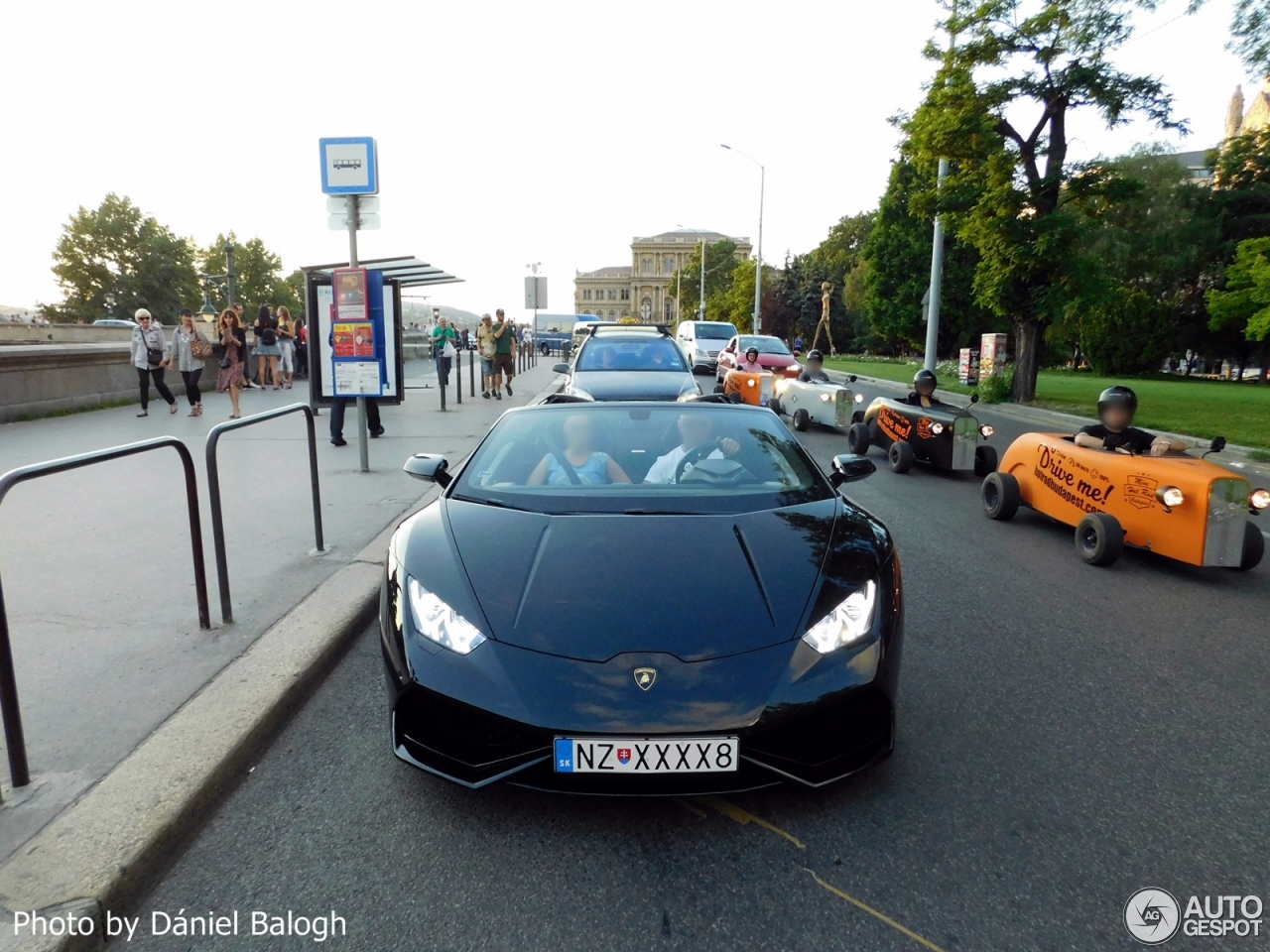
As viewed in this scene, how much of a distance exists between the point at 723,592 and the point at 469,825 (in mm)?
1110

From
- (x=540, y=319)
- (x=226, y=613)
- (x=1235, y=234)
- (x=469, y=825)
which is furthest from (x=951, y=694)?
(x=540, y=319)

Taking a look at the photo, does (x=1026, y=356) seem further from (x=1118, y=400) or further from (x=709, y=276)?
(x=709, y=276)

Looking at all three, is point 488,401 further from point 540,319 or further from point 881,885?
point 540,319

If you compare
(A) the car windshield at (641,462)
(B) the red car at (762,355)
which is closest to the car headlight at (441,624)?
(A) the car windshield at (641,462)

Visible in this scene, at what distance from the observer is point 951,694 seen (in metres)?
3.99

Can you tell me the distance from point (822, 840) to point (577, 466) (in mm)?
2085

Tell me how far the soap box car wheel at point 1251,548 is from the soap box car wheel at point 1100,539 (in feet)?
2.40

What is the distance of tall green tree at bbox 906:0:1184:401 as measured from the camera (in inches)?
722

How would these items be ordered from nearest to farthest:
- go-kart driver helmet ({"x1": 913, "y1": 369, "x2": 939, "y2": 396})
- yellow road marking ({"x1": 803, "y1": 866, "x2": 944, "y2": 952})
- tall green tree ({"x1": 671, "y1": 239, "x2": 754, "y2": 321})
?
yellow road marking ({"x1": 803, "y1": 866, "x2": 944, "y2": 952}), go-kart driver helmet ({"x1": 913, "y1": 369, "x2": 939, "y2": 396}), tall green tree ({"x1": 671, "y1": 239, "x2": 754, "y2": 321})

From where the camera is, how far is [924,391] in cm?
1076

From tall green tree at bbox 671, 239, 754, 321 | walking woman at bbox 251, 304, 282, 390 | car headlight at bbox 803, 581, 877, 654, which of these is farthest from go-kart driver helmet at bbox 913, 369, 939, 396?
tall green tree at bbox 671, 239, 754, 321

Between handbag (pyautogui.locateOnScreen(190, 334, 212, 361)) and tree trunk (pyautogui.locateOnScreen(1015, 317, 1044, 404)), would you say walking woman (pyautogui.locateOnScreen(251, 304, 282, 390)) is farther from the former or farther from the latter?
tree trunk (pyautogui.locateOnScreen(1015, 317, 1044, 404))

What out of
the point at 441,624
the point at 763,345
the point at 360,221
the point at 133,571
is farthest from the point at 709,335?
the point at 441,624

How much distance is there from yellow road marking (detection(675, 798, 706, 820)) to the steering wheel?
5.33ft
